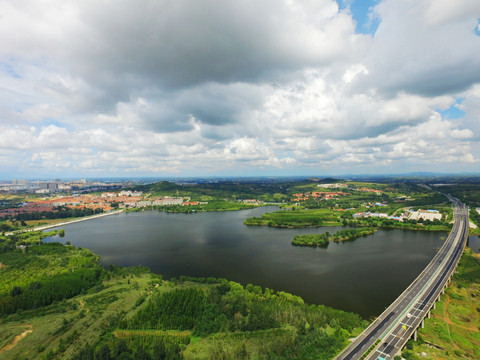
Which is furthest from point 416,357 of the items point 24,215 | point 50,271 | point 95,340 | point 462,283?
point 24,215

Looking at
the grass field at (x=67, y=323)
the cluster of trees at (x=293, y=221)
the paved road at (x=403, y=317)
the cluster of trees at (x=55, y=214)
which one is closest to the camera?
the paved road at (x=403, y=317)

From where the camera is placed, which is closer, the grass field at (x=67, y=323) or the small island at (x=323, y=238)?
Answer: the grass field at (x=67, y=323)

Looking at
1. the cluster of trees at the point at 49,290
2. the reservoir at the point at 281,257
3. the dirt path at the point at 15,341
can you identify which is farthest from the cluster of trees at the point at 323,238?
the dirt path at the point at 15,341

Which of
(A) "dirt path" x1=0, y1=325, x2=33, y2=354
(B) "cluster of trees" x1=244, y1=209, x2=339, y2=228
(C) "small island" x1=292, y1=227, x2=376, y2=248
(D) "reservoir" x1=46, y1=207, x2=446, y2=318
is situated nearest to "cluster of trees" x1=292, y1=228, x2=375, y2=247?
(C) "small island" x1=292, y1=227, x2=376, y2=248

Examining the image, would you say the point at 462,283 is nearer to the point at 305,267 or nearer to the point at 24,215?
the point at 305,267

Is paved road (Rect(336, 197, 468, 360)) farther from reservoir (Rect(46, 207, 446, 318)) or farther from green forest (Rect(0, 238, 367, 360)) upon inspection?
reservoir (Rect(46, 207, 446, 318))

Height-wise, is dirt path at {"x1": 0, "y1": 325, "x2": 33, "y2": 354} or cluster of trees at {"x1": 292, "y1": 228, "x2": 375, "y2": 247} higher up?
cluster of trees at {"x1": 292, "y1": 228, "x2": 375, "y2": 247}

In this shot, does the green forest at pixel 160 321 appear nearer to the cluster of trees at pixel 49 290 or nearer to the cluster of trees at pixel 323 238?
the cluster of trees at pixel 49 290
